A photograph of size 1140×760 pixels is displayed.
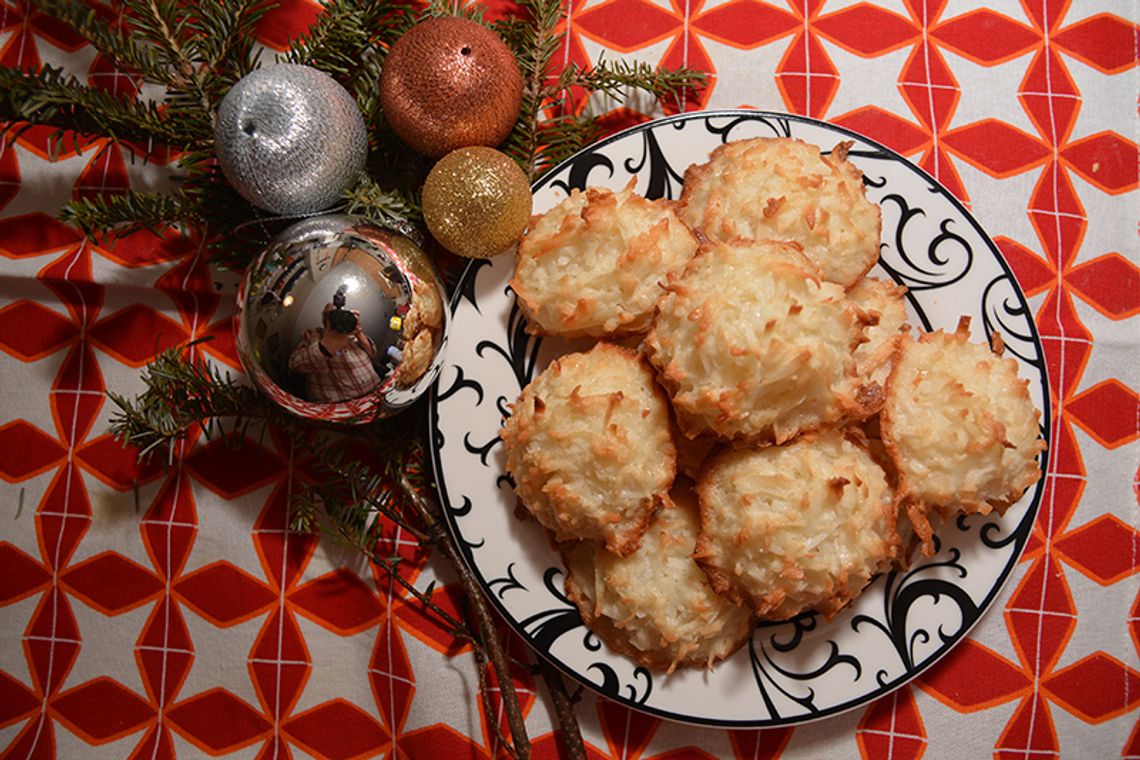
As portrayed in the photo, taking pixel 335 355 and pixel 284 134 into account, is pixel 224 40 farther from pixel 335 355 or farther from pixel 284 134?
pixel 335 355

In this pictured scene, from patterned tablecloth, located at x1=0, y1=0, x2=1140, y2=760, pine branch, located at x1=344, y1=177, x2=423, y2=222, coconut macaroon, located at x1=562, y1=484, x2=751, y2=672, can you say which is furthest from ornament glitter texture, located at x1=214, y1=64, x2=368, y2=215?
coconut macaroon, located at x1=562, y1=484, x2=751, y2=672

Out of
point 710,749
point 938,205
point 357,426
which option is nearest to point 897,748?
point 710,749

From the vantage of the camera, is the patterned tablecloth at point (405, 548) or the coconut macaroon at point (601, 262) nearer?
the coconut macaroon at point (601, 262)

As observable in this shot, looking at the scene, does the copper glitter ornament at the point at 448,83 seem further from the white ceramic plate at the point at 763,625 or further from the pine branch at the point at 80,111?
the pine branch at the point at 80,111

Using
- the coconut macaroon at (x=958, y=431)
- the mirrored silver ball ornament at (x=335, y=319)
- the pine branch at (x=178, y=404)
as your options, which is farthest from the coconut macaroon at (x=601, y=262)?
the pine branch at (x=178, y=404)

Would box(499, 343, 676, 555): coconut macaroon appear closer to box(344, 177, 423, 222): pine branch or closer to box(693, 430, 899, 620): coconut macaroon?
box(693, 430, 899, 620): coconut macaroon

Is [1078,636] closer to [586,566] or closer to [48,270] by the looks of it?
[586,566]
